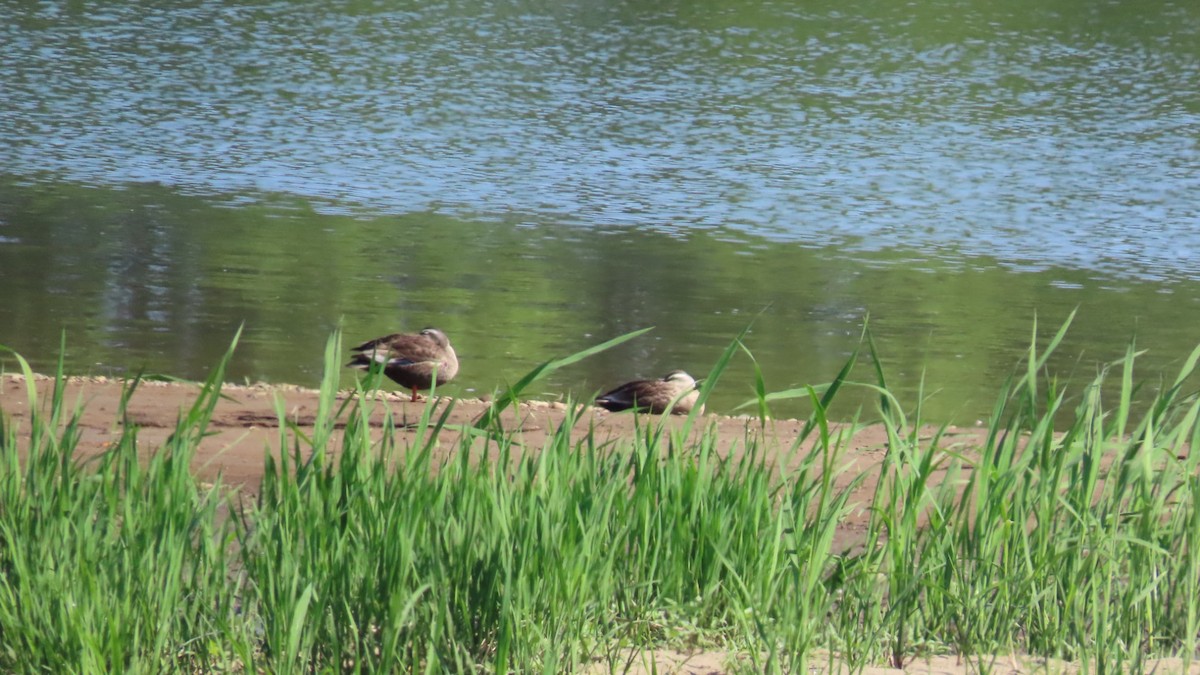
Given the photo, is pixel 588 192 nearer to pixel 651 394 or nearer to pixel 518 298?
pixel 518 298

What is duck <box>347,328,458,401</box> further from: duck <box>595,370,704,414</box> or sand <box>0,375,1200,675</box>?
duck <box>595,370,704,414</box>

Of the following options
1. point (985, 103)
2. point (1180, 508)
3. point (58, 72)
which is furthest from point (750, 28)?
point (1180, 508)

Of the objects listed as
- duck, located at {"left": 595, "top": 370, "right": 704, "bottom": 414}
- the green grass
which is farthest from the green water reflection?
the green grass

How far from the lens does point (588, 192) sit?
57.0ft

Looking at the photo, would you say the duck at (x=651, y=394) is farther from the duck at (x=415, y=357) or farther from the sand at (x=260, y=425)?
the duck at (x=415, y=357)

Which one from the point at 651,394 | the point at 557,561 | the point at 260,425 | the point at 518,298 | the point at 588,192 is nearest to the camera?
the point at 557,561

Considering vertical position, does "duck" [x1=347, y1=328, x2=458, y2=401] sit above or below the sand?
above

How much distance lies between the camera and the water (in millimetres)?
11117

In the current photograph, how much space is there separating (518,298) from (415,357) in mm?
3963

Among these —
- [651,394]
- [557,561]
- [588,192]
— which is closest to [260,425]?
[651,394]

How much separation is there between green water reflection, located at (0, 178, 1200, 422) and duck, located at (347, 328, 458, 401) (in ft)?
2.90

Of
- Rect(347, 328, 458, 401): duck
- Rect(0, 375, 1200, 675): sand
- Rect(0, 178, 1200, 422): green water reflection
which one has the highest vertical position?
Rect(347, 328, 458, 401): duck

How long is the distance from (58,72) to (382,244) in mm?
12431

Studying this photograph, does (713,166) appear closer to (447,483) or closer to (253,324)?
(253,324)
